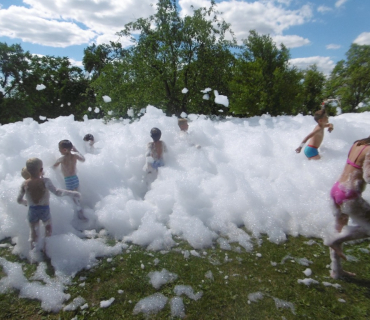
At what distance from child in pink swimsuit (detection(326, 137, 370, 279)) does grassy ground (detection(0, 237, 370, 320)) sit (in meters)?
0.33

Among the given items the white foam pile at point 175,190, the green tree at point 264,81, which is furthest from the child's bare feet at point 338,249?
the green tree at point 264,81

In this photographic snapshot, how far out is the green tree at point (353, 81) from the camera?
2438 cm

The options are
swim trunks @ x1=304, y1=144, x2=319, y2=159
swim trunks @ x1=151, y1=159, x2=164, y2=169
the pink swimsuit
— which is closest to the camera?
the pink swimsuit

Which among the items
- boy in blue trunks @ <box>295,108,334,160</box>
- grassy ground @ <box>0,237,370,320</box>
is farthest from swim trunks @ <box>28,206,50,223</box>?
boy in blue trunks @ <box>295,108,334,160</box>

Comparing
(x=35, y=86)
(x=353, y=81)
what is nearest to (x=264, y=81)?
(x=353, y=81)

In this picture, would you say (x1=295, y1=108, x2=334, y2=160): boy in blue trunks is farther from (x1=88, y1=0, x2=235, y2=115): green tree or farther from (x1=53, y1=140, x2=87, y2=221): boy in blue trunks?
(x1=88, y1=0, x2=235, y2=115): green tree

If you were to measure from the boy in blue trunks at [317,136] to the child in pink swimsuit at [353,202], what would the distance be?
2.37m

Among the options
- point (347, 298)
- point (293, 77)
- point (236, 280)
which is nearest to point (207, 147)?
point (236, 280)

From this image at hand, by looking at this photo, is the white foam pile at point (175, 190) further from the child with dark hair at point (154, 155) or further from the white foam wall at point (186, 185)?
the child with dark hair at point (154, 155)

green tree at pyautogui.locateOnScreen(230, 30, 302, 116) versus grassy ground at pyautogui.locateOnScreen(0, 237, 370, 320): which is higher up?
green tree at pyautogui.locateOnScreen(230, 30, 302, 116)

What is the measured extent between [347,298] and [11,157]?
235 inches

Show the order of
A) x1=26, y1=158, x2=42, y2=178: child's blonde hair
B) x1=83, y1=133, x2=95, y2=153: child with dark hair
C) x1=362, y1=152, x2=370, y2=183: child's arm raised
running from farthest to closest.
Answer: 1. x1=83, y1=133, x2=95, y2=153: child with dark hair
2. x1=26, y1=158, x2=42, y2=178: child's blonde hair
3. x1=362, y1=152, x2=370, y2=183: child's arm raised

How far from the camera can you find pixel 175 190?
4836mm

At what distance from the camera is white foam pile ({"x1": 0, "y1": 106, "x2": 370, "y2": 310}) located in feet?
12.2
